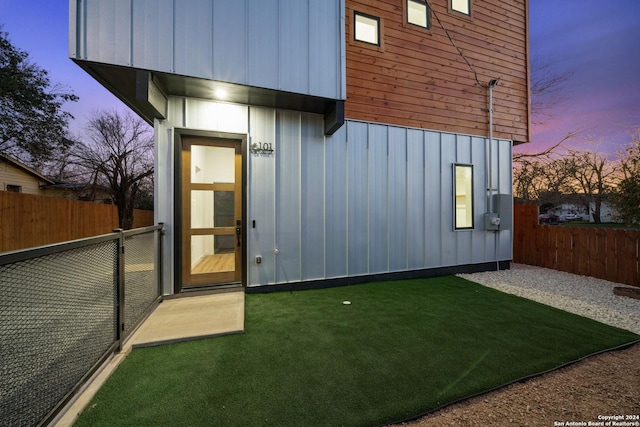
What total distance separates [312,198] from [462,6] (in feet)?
18.7

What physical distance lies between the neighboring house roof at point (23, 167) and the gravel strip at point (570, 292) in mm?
18214

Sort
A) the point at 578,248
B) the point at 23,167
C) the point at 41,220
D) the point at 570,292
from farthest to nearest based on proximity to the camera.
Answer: the point at 23,167 < the point at 41,220 < the point at 578,248 < the point at 570,292

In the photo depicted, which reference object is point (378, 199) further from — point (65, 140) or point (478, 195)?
point (65, 140)

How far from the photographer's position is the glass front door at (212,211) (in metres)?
3.75

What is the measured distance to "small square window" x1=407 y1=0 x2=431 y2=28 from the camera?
5121 millimetres

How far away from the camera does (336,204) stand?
173 inches

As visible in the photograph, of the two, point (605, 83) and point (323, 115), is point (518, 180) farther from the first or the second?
point (323, 115)

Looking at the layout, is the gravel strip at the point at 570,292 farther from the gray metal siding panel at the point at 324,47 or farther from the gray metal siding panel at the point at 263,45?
the gray metal siding panel at the point at 263,45

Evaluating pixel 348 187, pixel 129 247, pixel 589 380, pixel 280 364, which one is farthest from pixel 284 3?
pixel 589 380

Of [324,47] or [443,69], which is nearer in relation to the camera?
[324,47]

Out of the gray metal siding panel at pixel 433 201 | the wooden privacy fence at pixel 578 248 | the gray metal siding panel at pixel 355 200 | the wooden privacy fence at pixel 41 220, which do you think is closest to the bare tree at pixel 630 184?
the wooden privacy fence at pixel 578 248

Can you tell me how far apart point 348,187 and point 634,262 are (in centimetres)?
545

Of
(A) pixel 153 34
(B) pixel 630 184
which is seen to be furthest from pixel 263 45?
(B) pixel 630 184

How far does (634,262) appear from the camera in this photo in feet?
14.8
